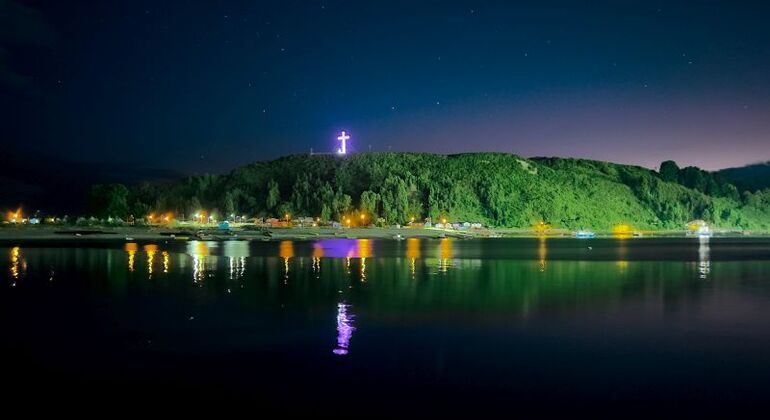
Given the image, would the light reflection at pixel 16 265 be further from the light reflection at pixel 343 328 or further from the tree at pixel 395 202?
the tree at pixel 395 202

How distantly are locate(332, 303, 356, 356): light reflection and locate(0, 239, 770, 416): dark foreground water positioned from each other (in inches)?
3.6

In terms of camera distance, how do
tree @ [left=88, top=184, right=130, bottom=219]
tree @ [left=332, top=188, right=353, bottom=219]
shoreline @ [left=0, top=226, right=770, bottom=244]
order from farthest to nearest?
1. tree @ [left=332, top=188, right=353, bottom=219]
2. tree @ [left=88, top=184, right=130, bottom=219]
3. shoreline @ [left=0, top=226, right=770, bottom=244]

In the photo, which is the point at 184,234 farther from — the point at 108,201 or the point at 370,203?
the point at 370,203

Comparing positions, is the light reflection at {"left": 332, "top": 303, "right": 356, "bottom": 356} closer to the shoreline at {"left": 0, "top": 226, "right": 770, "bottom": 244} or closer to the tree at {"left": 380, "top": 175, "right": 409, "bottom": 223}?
the shoreline at {"left": 0, "top": 226, "right": 770, "bottom": 244}

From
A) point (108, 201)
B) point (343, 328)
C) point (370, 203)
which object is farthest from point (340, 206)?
point (343, 328)

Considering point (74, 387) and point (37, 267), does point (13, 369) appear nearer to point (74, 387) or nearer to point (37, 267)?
point (74, 387)

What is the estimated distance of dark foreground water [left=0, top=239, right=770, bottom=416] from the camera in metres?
12.6

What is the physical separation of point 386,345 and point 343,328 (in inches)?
116

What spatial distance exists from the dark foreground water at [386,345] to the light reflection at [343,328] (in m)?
0.09

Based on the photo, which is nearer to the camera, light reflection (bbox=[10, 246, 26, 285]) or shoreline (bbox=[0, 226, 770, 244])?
light reflection (bbox=[10, 246, 26, 285])

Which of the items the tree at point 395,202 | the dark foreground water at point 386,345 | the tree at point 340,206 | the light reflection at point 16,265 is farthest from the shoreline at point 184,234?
the dark foreground water at point 386,345

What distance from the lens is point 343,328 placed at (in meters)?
20.0

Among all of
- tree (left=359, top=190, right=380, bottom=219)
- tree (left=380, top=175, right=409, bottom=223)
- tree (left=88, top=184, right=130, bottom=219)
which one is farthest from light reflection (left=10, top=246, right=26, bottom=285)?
tree (left=380, top=175, right=409, bottom=223)

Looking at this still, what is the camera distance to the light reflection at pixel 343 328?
16.9 meters
